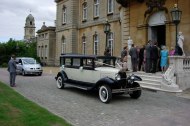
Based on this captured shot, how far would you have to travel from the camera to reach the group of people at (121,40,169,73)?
17344mm

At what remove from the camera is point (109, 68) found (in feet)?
43.4

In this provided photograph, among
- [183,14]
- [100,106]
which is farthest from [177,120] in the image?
[183,14]

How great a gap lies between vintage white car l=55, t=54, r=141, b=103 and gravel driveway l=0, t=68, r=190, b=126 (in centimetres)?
47

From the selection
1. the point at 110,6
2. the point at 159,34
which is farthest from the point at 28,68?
the point at 110,6

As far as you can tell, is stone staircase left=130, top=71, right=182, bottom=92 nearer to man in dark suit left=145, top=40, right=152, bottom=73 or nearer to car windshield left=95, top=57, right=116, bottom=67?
man in dark suit left=145, top=40, right=152, bottom=73

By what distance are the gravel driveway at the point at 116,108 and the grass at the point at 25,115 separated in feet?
1.70

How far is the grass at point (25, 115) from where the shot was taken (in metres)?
8.30

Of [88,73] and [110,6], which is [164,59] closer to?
[88,73]

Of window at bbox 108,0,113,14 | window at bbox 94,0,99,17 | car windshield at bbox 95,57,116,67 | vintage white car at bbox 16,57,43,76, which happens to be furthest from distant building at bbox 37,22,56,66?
car windshield at bbox 95,57,116,67

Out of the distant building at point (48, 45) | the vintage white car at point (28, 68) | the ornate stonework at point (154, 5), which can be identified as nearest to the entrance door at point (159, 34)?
the ornate stonework at point (154, 5)

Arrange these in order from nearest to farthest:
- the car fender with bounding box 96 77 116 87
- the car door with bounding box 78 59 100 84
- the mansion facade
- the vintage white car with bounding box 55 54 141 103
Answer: the car fender with bounding box 96 77 116 87
the vintage white car with bounding box 55 54 141 103
the car door with bounding box 78 59 100 84
the mansion facade

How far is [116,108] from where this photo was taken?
11.1 m

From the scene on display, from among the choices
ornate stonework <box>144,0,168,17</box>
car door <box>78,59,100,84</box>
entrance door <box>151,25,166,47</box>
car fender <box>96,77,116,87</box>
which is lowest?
car fender <box>96,77,116,87</box>

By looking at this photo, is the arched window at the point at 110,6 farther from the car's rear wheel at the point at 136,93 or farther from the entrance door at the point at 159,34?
the car's rear wheel at the point at 136,93
